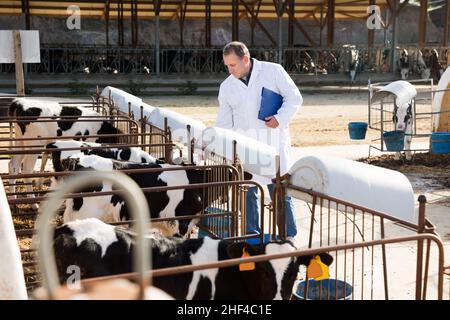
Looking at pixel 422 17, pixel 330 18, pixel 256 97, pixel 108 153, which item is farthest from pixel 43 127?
pixel 422 17

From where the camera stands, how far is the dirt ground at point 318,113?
1406 cm

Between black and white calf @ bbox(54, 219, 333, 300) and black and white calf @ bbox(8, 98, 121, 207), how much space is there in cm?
475

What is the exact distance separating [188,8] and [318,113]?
14.0m

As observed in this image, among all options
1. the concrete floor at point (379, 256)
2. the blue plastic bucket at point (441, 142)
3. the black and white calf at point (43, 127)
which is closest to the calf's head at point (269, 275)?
the concrete floor at point (379, 256)

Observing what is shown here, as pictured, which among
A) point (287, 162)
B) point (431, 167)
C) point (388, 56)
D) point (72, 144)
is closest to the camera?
point (287, 162)

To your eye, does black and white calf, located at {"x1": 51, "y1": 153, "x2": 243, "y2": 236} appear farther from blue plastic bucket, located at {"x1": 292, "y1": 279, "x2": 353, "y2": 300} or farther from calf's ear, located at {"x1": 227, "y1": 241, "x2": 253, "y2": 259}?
calf's ear, located at {"x1": 227, "y1": 241, "x2": 253, "y2": 259}

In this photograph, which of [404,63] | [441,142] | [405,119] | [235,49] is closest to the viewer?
[235,49]

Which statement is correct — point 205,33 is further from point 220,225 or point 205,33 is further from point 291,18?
point 220,225

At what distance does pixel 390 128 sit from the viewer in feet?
47.1

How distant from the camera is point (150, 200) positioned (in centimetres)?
581

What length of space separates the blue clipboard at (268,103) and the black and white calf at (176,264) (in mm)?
2030
